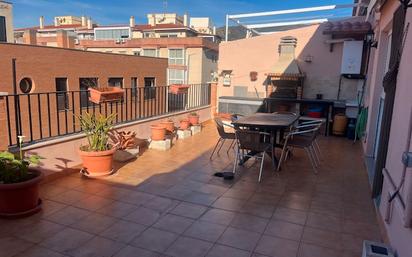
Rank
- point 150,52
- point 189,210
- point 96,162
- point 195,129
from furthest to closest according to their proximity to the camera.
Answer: point 150,52
point 195,129
point 96,162
point 189,210

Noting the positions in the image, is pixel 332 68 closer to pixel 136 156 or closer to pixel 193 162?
pixel 193 162

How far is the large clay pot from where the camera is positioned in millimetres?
2879

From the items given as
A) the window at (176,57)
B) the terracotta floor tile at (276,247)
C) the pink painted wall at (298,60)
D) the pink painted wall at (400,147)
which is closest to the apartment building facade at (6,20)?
the window at (176,57)

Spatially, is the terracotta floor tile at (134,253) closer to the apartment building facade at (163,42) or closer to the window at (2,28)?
the window at (2,28)

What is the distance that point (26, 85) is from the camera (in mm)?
13070

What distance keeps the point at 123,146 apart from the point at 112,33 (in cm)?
2919

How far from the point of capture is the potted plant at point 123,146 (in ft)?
15.8

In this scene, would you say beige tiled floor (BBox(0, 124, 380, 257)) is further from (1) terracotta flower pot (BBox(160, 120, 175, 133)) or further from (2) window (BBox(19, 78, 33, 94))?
(2) window (BBox(19, 78, 33, 94))

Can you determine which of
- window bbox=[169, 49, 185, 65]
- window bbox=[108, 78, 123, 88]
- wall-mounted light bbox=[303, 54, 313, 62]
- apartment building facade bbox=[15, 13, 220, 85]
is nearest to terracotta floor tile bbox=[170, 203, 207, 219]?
wall-mounted light bbox=[303, 54, 313, 62]

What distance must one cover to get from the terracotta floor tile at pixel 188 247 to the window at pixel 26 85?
12.8 meters

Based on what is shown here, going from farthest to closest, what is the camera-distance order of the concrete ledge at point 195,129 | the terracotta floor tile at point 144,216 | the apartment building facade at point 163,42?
the apartment building facade at point 163,42, the concrete ledge at point 195,129, the terracotta floor tile at point 144,216

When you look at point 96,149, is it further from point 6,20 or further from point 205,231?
point 6,20

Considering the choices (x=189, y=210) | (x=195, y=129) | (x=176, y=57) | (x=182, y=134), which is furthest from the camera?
(x=176, y=57)

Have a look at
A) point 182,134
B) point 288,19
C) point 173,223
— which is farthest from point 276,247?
point 288,19
